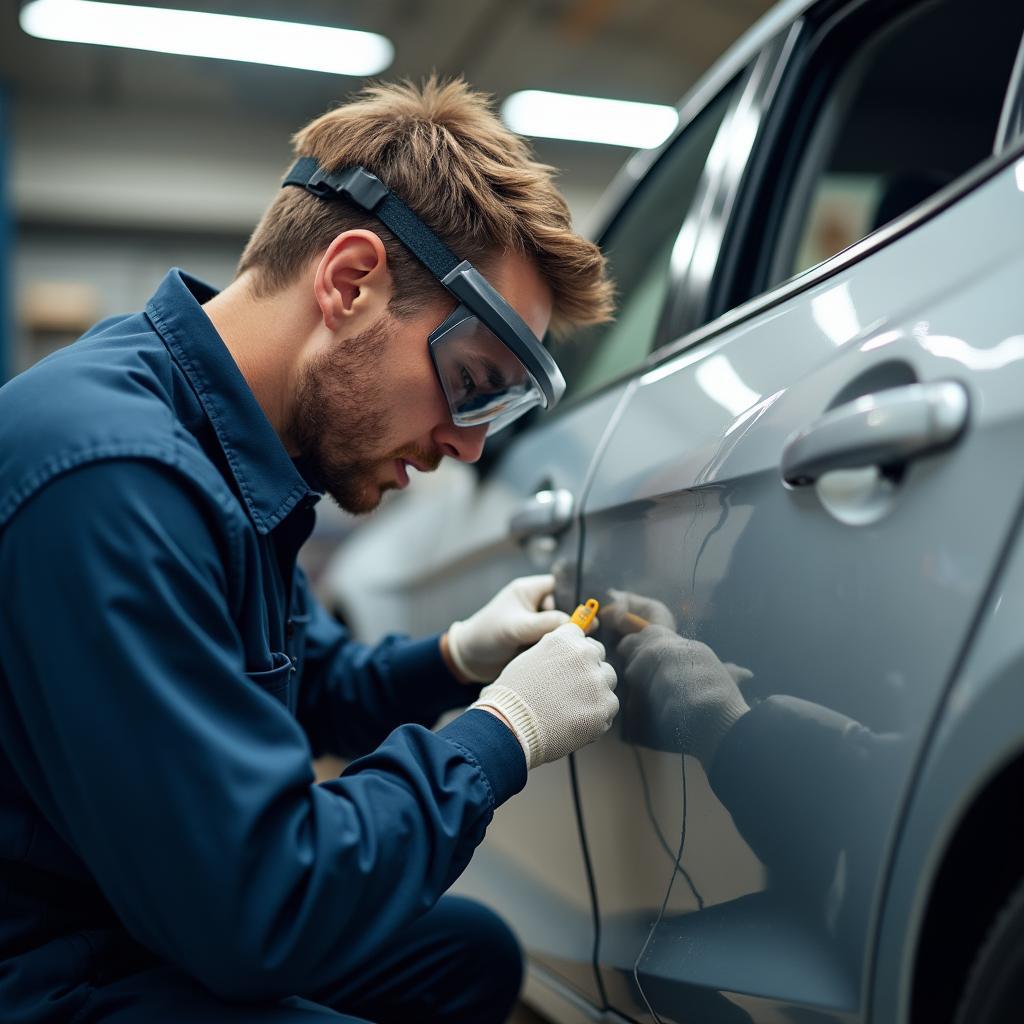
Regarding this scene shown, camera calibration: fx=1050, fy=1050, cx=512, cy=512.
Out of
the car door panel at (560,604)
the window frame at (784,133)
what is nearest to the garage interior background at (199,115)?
the window frame at (784,133)

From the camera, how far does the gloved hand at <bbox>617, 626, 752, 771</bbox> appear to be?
0.94 metres

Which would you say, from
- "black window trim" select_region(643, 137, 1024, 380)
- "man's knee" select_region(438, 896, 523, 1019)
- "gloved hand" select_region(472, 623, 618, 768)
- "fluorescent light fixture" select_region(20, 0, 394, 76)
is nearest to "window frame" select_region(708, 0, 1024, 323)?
"black window trim" select_region(643, 137, 1024, 380)

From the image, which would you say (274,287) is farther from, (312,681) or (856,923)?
(856,923)

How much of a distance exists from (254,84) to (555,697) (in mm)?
6504

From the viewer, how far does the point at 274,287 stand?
1177 mm

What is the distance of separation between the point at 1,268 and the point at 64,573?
20.5 ft

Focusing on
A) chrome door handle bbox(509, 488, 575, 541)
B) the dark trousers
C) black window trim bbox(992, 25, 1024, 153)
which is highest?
black window trim bbox(992, 25, 1024, 153)

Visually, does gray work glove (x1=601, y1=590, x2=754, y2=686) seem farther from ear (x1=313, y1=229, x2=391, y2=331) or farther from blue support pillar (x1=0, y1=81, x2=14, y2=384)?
blue support pillar (x1=0, y1=81, x2=14, y2=384)

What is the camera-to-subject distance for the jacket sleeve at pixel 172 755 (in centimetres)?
80

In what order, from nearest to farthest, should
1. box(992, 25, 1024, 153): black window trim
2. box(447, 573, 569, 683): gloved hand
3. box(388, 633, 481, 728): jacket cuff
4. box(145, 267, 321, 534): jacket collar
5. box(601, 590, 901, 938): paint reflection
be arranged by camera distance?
1. box(601, 590, 901, 938): paint reflection
2. box(992, 25, 1024, 153): black window trim
3. box(145, 267, 321, 534): jacket collar
4. box(447, 573, 569, 683): gloved hand
5. box(388, 633, 481, 728): jacket cuff

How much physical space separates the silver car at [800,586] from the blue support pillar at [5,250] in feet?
18.2

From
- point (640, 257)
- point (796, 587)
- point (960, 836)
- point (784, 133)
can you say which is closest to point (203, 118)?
point (640, 257)

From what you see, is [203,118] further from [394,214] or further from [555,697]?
[555,697]

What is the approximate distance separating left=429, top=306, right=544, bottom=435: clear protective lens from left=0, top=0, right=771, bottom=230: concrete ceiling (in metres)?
4.81
